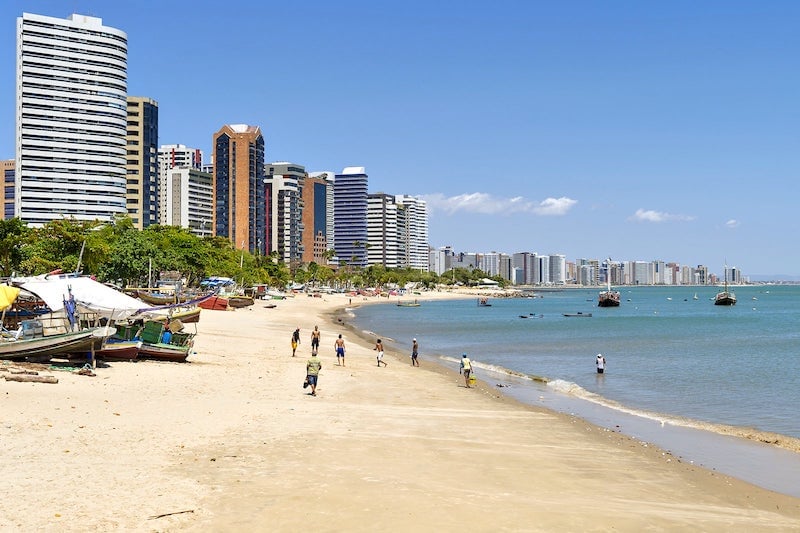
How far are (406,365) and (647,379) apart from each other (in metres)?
12.5

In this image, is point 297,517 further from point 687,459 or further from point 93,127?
point 93,127

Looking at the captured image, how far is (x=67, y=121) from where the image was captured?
530ft

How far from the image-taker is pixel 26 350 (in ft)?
81.9

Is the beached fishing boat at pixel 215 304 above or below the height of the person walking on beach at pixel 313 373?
above

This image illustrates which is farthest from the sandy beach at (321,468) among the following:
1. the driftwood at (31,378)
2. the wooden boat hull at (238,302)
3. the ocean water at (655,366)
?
the wooden boat hull at (238,302)

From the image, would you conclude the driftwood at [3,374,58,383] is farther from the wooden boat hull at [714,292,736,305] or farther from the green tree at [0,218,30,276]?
the wooden boat hull at [714,292,736,305]

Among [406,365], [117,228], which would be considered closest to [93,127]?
[117,228]

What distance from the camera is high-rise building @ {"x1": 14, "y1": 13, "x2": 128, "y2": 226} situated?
15838 centimetres

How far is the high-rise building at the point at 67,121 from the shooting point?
15838cm

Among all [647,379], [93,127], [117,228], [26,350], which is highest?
[93,127]

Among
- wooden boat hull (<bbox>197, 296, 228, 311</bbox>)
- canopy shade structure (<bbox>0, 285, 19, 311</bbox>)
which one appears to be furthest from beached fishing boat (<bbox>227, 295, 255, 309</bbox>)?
canopy shade structure (<bbox>0, 285, 19, 311</bbox>)

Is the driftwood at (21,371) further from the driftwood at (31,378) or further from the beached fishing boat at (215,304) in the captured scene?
the beached fishing boat at (215,304)

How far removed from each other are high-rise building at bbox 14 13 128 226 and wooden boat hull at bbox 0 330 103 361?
142m

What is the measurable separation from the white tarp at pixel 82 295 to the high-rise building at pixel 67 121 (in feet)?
454
